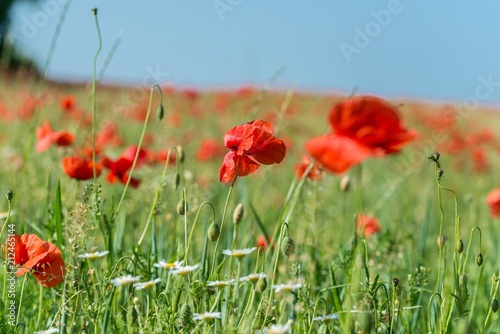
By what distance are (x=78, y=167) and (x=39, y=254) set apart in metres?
0.39

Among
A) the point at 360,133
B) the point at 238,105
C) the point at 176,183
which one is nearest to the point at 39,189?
the point at 176,183

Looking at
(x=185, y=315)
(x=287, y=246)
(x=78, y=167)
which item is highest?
(x=78, y=167)

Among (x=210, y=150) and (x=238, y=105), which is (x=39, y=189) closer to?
(x=210, y=150)

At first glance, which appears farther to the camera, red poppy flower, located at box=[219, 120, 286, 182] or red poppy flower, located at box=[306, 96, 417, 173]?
red poppy flower, located at box=[219, 120, 286, 182]

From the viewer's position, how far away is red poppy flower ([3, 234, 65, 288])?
4.17 ft

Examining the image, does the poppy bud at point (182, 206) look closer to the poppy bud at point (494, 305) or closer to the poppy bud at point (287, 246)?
the poppy bud at point (287, 246)

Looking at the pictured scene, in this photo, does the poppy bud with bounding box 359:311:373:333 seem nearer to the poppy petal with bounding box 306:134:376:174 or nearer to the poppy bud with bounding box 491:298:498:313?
the poppy petal with bounding box 306:134:376:174

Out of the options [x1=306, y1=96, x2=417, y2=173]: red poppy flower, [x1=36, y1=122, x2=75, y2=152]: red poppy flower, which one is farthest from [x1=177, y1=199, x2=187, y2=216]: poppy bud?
[x1=36, y1=122, x2=75, y2=152]: red poppy flower

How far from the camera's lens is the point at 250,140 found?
1185 mm

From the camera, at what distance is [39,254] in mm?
1272

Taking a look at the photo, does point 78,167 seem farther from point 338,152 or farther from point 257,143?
point 338,152

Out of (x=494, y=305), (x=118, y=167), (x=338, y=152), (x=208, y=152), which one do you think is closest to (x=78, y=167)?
(x=118, y=167)

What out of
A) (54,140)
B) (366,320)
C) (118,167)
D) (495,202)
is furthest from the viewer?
(495,202)

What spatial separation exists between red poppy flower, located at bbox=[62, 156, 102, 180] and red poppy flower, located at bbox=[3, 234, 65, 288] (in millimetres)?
337
